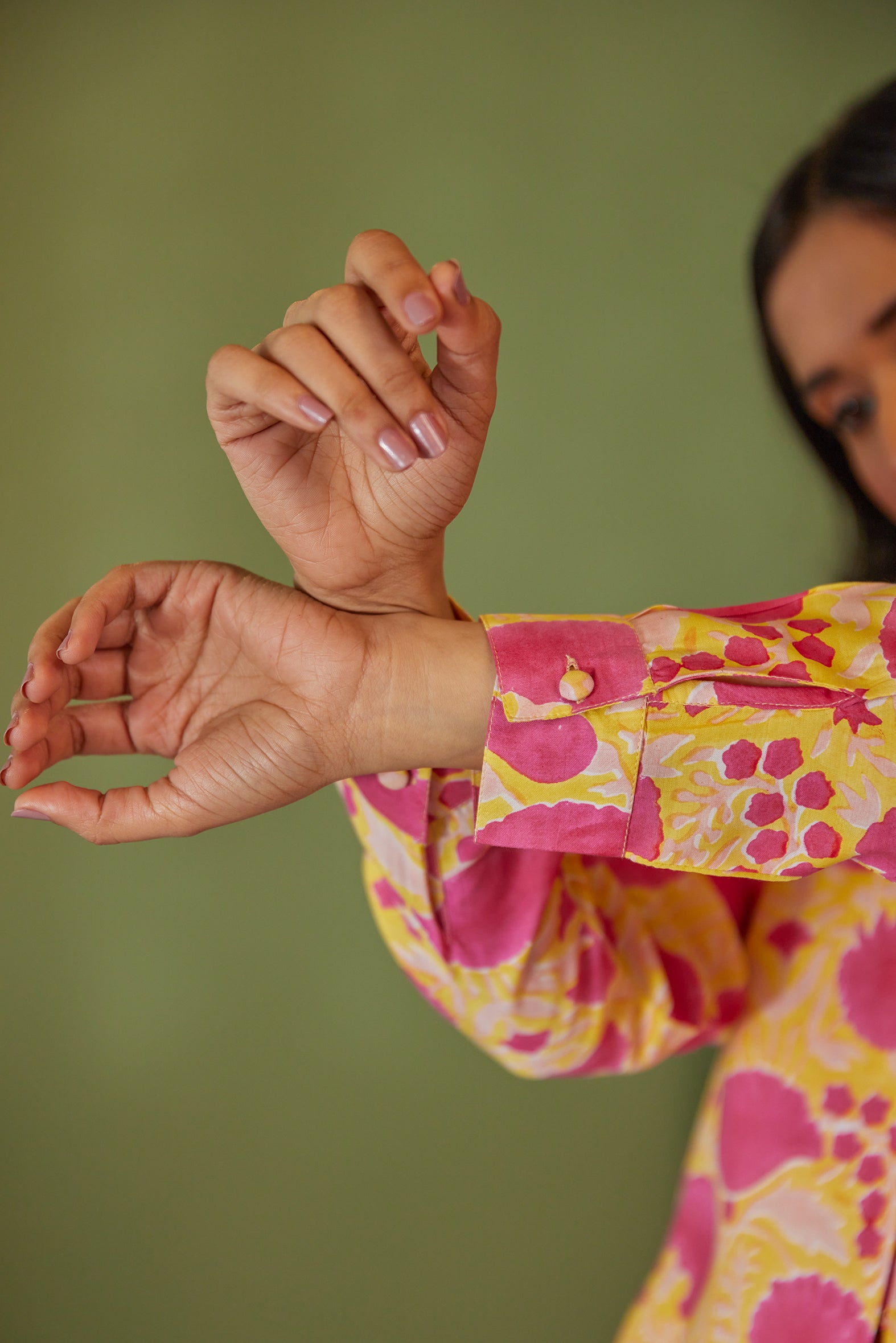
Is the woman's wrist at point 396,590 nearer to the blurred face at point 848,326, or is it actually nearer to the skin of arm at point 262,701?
the skin of arm at point 262,701

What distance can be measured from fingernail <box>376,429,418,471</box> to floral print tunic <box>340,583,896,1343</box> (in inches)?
5.3

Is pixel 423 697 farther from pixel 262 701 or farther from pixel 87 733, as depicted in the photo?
pixel 87 733

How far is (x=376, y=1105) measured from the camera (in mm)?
1143

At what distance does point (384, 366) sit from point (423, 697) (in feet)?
0.68

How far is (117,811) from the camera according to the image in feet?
1.99

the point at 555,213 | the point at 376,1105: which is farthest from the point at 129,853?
the point at 555,213

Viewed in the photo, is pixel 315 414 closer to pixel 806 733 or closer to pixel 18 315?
pixel 806 733

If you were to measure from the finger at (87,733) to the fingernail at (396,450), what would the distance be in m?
0.29

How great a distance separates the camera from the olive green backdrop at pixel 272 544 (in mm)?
1000

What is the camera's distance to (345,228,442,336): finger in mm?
514

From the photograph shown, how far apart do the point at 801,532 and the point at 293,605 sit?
81cm

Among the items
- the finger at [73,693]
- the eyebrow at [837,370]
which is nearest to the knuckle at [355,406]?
the finger at [73,693]

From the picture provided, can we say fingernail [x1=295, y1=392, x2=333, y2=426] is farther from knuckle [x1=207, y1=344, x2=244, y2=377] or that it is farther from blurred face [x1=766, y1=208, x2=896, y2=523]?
blurred face [x1=766, y1=208, x2=896, y2=523]

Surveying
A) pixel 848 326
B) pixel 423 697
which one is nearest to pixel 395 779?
pixel 423 697
